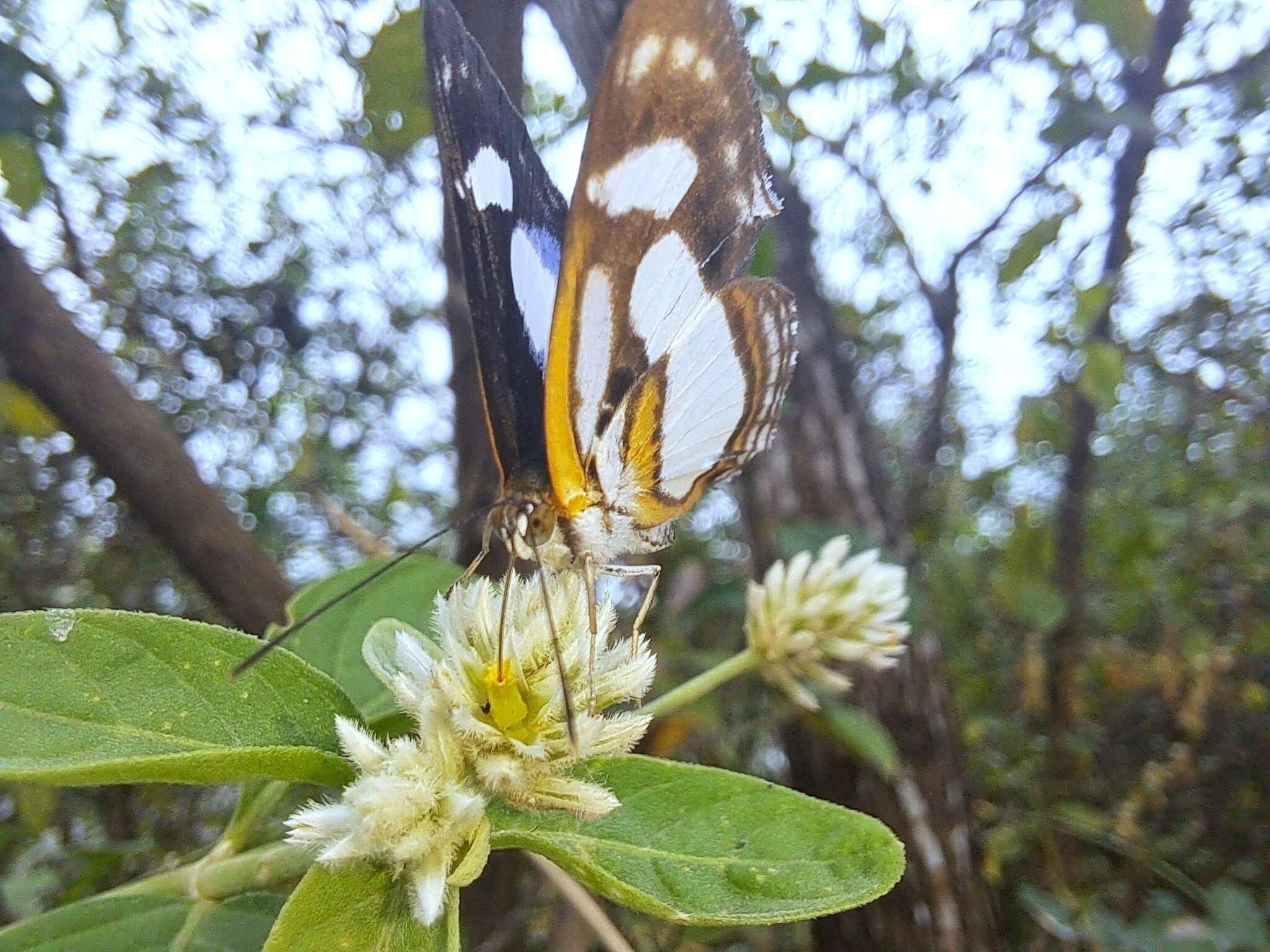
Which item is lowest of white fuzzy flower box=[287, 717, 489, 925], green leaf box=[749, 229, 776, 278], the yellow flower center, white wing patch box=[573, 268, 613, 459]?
white fuzzy flower box=[287, 717, 489, 925]

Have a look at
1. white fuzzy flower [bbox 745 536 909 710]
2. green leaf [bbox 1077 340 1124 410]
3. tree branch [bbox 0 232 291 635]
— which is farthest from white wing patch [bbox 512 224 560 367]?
green leaf [bbox 1077 340 1124 410]

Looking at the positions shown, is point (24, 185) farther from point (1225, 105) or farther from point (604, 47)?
point (1225, 105)

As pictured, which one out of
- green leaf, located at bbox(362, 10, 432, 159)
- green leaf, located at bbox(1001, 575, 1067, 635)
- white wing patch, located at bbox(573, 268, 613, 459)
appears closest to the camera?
white wing patch, located at bbox(573, 268, 613, 459)

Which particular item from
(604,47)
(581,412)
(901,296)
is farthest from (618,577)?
(901,296)

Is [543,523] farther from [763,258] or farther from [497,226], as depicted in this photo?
[763,258]

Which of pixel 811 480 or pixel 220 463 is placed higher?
pixel 220 463

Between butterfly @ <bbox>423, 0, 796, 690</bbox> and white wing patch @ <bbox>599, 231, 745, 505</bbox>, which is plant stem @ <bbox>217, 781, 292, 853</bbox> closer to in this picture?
butterfly @ <bbox>423, 0, 796, 690</bbox>

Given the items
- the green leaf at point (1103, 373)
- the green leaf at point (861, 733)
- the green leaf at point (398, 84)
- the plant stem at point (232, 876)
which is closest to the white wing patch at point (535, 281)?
the green leaf at point (398, 84)
